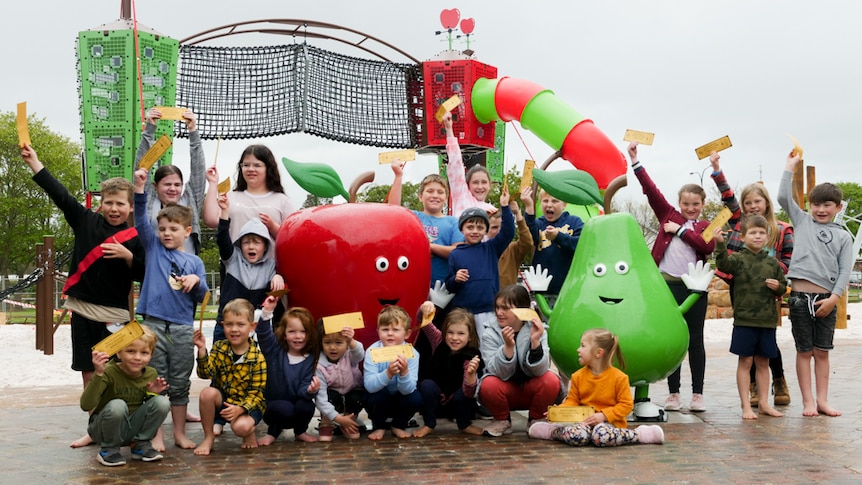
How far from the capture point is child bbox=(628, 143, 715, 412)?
6055mm

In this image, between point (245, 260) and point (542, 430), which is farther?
point (245, 260)

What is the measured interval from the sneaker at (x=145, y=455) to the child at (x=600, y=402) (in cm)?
218

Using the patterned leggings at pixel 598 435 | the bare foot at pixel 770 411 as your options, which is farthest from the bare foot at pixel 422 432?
the bare foot at pixel 770 411

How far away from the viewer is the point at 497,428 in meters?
5.28

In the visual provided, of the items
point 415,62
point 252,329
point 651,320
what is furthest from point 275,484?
point 415,62

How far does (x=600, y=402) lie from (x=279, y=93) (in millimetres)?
6952

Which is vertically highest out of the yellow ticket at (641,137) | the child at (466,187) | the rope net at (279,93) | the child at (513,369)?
the rope net at (279,93)

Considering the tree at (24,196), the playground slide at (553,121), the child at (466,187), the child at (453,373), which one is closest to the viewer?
the child at (453,373)

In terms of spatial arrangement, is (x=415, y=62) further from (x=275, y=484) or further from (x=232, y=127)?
(x=275, y=484)

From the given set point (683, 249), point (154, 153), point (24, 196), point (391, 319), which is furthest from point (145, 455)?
point (24, 196)

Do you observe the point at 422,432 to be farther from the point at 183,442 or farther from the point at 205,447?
the point at 183,442

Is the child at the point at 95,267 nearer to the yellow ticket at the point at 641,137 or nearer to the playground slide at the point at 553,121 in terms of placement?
the yellow ticket at the point at 641,137

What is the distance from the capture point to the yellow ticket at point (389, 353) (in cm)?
493

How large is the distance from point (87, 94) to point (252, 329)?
17.9ft
